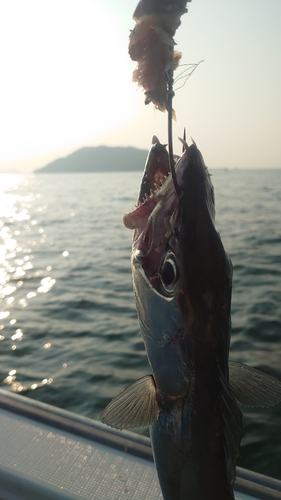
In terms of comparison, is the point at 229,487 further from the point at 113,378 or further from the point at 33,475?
the point at 113,378

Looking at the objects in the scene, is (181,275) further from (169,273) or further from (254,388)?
(254,388)

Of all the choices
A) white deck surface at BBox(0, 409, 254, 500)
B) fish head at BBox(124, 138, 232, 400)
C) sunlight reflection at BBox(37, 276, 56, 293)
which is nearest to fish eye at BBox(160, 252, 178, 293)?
fish head at BBox(124, 138, 232, 400)

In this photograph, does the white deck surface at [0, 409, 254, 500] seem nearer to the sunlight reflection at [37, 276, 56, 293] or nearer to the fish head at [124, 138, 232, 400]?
the fish head at [124, 138, 232, 400]

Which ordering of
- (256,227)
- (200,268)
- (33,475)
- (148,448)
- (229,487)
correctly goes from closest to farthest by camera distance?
(200,268)
(229,487)
(33,475)
(148,448)
(256,227)

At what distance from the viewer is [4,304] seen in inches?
445

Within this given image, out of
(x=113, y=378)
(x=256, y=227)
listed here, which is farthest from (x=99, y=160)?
(x=113, y=378)

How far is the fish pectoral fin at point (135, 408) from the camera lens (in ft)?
5.98

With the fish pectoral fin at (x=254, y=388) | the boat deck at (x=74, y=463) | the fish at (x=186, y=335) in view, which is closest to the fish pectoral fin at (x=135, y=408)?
the fish at (x=186, y=335)

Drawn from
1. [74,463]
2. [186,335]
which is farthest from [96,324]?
[186,335]

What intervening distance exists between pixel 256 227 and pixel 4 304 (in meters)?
11.9

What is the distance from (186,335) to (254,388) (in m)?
0.43

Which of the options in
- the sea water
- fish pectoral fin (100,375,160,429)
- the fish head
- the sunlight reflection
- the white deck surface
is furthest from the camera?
the sunlight reflection

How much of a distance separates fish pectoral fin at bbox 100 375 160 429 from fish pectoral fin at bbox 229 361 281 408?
0.33 m

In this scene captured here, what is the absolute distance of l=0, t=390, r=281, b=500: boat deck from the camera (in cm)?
298
